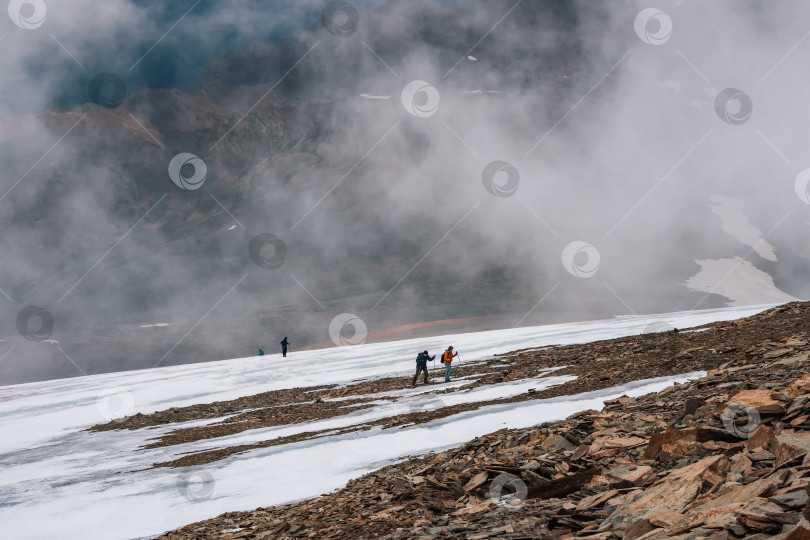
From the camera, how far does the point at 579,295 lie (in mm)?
136375

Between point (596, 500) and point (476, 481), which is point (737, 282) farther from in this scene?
point (596, 500)

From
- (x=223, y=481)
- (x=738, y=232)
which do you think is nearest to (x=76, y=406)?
(x=223, y=481)

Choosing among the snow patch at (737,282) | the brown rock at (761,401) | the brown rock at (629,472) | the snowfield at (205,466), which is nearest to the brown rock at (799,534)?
the brown rock at (629,472)

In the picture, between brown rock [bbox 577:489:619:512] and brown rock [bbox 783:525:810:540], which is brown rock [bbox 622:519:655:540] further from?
brown rock [bbox 783:525:810:540]

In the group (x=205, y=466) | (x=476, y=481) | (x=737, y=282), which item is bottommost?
(x=476, y=481)

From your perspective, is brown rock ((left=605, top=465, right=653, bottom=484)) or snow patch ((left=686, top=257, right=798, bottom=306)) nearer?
brown rock ((left=605, top=465, right=653, bottom=484))

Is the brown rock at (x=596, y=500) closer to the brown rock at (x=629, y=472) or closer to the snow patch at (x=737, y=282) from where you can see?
the brown rock at (x=629, y=472)

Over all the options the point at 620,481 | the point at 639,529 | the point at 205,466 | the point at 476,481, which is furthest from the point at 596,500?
the point at 205,466

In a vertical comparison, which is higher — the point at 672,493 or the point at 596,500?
the point at 672,493

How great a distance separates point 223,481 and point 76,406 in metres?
36.9

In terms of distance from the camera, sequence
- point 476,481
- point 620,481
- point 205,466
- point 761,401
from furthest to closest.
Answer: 1. point 205,466
2. point 476,481
3. point 761,401
4. point 620,481

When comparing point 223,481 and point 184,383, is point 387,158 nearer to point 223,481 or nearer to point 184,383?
point 184,383

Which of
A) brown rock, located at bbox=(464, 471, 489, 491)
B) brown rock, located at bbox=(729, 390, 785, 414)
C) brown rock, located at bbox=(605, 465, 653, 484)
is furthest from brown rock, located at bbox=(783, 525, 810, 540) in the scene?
brown rock, located at bbox=(464, 471, 489, 491)

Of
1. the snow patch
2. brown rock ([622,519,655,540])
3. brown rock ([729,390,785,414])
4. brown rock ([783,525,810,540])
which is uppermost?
the snow patch
